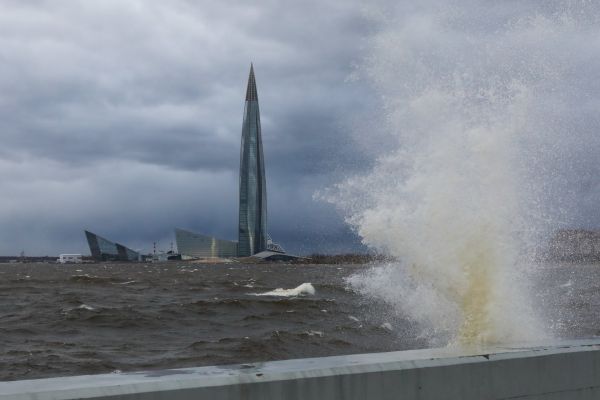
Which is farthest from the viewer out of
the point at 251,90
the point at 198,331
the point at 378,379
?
the point at 251,90

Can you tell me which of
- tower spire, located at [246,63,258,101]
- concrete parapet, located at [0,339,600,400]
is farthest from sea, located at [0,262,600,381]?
tower spire, located at [246,63,258,101]

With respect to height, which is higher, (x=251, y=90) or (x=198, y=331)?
(x=251, y=90)

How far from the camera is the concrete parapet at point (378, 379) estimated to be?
3.27m

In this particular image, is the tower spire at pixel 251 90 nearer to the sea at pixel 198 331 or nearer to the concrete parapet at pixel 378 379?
the sea at pixel 198 331

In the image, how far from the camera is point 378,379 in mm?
3943

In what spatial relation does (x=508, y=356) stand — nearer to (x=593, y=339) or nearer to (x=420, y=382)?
(x=420, y=382)

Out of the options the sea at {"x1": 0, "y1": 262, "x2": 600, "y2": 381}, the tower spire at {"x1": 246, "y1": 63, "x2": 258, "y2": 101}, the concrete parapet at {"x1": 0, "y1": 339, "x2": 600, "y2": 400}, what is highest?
the tower spire at {"x1": 246, "y1": 63, "x2": 258, "y2": 101}

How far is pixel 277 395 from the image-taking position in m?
3.61

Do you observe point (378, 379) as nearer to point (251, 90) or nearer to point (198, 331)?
point (198, 331)

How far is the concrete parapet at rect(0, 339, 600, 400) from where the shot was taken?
10.7 feet

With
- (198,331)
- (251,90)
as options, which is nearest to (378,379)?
(198,331)

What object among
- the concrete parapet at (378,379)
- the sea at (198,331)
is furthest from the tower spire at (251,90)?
the concrete parapet at (378,379)

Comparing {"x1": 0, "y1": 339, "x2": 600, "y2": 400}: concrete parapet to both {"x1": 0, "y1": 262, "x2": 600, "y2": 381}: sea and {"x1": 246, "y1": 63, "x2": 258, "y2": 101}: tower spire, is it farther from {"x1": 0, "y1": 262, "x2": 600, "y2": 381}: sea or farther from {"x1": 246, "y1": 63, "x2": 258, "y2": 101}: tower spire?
{"x1": 246, "y1": 63, "x2": 258, "y2": 101}: tower spire

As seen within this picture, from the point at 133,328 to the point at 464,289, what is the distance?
1008 centimetres
